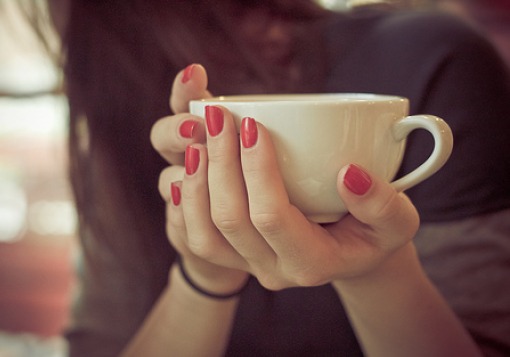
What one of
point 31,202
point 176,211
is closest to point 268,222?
point 176,211

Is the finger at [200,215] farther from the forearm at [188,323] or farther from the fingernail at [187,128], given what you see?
the forearm at [188,323]

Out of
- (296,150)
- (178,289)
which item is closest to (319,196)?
(296,150)

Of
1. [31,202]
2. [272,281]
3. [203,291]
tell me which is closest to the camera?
[272,281]

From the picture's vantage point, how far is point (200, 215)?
1.37ft

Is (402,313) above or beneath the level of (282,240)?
beneath

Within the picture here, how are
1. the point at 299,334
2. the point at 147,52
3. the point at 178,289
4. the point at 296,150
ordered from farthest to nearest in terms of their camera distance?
the point at 147,52
the point at 299,334
the point at 178,289
the point at 296,150

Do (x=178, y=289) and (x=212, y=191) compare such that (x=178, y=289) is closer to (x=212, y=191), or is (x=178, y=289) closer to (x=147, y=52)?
(x=212, y=191)

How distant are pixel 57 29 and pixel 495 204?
75 centimetres

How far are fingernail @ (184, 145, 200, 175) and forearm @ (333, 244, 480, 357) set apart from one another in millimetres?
193

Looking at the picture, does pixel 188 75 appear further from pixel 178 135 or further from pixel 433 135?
pixel 433 135

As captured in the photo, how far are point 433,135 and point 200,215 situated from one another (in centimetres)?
18

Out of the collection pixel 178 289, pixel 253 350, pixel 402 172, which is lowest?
pixel 253 350

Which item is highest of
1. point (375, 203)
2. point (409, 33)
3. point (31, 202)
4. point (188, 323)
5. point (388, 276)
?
point (409, 33)

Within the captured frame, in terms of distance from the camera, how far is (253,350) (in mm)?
759
